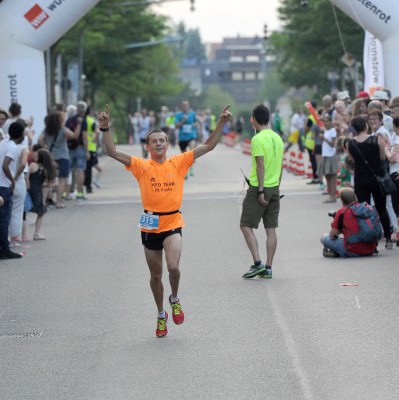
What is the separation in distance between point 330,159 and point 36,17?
18.6ft

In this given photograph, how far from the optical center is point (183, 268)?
44.3 feet

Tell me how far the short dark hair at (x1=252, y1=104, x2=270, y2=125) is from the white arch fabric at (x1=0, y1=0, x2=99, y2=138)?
385 inches

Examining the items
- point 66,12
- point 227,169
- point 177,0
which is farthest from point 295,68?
point 66,12

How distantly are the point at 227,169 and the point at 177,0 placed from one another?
47.6 feet

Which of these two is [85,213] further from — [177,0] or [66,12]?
[177,0]

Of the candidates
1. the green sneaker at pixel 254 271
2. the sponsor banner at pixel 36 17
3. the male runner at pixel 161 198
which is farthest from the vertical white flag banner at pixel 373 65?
the male runner at pixel 161 198

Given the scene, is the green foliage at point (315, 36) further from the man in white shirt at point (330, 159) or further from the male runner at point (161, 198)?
the male runner at point (161, 198)

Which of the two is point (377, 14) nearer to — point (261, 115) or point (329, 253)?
point (329, 253)

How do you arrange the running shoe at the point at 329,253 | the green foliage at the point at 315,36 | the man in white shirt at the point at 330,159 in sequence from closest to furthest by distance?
the running shoe at the point at 329,253 → the man in white shirt at the point at 330,159 → the green foliage at the point at 315,36

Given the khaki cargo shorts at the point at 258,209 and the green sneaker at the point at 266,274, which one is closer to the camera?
the green sneaker at the point at 266,274

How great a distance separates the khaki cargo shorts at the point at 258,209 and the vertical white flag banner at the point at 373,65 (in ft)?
32.2

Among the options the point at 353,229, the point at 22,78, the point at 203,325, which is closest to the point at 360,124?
the point at 353,229

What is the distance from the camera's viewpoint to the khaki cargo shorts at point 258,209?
41.4ft

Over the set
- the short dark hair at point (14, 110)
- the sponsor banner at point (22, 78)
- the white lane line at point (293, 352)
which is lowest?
the white lane line at point (293, 352)
